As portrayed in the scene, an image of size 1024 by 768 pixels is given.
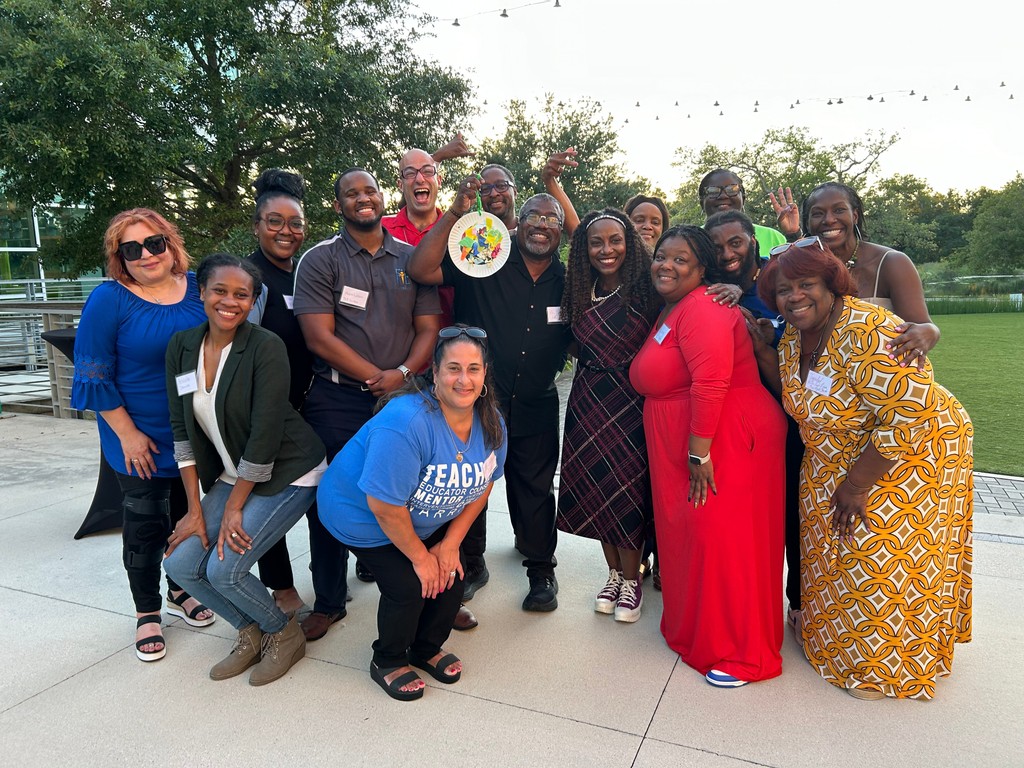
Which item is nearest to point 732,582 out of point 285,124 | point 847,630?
point 847,630

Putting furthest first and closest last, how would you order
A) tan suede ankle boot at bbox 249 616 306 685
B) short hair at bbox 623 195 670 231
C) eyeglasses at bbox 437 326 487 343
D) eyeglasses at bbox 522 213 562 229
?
1. short hair at bbox 623 195 670 231
2. eyeglasses at bbox 522 213 562 229
3. tan suede ankle boot at bbox 249 616 306 685
4. eyeglasses at bbox 437 326 487 343

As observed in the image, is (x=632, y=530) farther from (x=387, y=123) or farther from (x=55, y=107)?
(x=387, y=123)

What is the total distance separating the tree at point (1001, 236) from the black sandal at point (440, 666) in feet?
151

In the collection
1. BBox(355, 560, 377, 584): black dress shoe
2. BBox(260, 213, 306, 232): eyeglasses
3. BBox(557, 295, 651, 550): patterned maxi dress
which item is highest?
BBox(260, 213, 306, 232): eyeglasses

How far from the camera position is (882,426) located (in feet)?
7.55

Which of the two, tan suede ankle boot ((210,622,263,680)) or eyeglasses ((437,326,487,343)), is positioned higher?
Answer: eyeglasses ((437,326,487,343))

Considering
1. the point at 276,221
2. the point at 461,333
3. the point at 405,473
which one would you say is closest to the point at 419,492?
the point at 405,473

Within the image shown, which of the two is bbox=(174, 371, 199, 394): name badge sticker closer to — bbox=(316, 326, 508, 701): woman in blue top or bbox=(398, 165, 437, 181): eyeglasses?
bbox=(316, 326, 508, 701): woman in blue top

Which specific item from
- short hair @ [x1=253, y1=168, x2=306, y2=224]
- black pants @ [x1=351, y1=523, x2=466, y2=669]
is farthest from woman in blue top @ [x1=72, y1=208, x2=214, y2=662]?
black pants @ [x1=351, y1=523, x2=466, y2=669]

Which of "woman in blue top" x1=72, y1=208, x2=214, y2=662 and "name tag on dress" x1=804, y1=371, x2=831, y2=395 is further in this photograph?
"woman in blue top" x1=72, y1=208, x2=214, y2=662

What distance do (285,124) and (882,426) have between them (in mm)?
9179

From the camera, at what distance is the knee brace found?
2888 millimetres

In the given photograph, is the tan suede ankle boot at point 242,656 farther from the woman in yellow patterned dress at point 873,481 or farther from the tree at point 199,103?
the tree at point 199,103

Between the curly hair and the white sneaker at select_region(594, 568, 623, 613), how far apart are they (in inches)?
50.3
